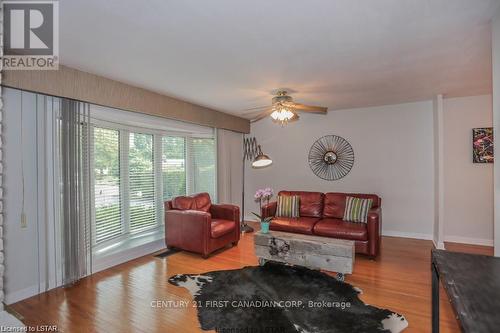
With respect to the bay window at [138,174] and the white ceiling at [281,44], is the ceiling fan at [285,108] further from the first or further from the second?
the bay window at [138,174]

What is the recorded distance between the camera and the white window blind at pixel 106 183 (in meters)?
3.62

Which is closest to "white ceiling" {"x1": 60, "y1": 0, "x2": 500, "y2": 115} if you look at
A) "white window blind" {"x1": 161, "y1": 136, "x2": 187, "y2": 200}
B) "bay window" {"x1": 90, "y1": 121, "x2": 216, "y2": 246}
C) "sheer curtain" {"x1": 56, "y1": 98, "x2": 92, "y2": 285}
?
"sheer curtain" {"x1": 56, "y1": 98, "x2": 92, "y2": 285}

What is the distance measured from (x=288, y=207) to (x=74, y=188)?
3.22m

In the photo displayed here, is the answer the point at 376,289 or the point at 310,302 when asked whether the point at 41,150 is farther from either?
the point at 376,289

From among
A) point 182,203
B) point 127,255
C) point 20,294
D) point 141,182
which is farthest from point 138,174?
point 20,294

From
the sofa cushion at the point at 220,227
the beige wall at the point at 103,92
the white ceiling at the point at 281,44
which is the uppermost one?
the white ceiling at the point at 281,44

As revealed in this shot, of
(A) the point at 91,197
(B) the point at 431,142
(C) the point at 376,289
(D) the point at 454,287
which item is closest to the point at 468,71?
(B) the point at 431,142

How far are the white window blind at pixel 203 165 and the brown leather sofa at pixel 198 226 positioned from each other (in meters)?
0.79

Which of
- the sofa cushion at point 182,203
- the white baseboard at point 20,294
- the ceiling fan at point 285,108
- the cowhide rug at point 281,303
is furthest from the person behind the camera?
the sofa cushion at point 182,203

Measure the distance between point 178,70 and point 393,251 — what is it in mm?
4065

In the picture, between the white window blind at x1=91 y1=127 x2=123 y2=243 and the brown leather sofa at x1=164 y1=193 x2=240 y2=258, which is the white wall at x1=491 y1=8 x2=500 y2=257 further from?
the white window blind at x1=91 y1=127 x2=123 y2=243

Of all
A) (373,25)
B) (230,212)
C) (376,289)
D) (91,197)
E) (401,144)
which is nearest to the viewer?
(373,25)

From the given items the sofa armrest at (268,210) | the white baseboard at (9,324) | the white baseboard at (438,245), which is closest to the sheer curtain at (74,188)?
the white baseboard at (9,324)

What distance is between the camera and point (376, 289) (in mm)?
2855
